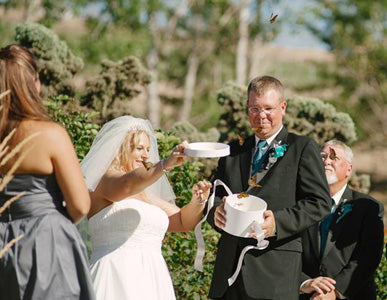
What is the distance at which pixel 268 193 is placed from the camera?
162 inches

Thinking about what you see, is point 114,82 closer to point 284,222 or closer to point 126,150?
point 126,150

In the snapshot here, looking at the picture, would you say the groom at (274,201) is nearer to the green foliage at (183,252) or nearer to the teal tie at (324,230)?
the teal tie at (324,230)

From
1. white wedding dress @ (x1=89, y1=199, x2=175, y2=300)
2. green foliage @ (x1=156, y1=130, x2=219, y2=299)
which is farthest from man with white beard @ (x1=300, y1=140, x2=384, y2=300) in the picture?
green foliage @ (x1=156, y1=130, x2=219, y2=299)

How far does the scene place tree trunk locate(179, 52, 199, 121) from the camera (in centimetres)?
2627

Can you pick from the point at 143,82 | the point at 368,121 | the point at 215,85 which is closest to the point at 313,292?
the point at 143,82

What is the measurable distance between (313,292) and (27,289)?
2.04 metres

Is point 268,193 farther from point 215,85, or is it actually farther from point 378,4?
point 215,85

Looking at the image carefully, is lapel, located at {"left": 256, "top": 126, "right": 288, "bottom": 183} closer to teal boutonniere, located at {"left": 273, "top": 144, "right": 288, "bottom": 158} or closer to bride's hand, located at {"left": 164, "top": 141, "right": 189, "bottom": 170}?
teal boutonniere, located at {"left": 273, "top": 144, "right": 288, "bottom": 158}

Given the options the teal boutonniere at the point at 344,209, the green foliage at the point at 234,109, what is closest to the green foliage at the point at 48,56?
the green foliage at the point at 234,109

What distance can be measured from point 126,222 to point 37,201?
3.09ft

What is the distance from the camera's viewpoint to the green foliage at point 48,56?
8.98m

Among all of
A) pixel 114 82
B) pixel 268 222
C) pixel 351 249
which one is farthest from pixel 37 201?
pixel 114 82

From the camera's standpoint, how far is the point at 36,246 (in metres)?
3.41

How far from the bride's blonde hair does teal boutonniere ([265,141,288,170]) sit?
2.89 feet
